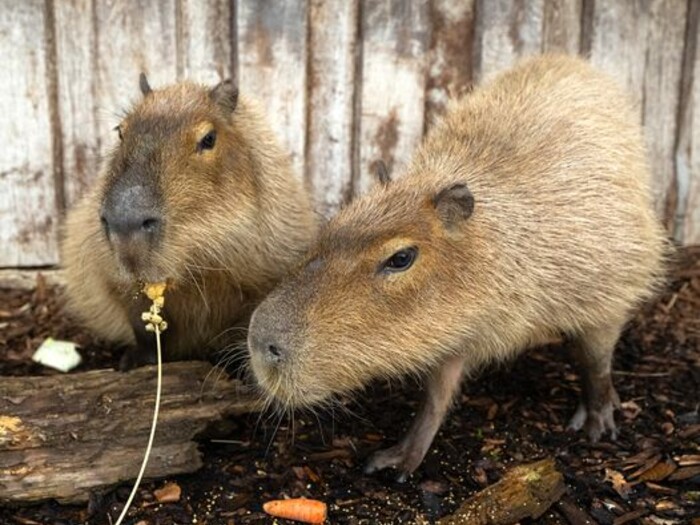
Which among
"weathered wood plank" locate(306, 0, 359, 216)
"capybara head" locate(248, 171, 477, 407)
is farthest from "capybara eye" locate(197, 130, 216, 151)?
"weathered wood plank" locate(306, 0, 359, 216)

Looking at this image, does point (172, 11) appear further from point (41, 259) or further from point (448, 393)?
point (448, 393)

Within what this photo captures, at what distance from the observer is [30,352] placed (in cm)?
502

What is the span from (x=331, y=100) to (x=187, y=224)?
1912 millimetres

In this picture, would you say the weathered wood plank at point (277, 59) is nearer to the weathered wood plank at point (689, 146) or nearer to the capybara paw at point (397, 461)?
the capybara paw at point (397, 461)

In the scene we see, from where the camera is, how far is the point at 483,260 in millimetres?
3785

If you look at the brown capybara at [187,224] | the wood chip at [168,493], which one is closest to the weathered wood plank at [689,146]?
the brown capybara at [187,224]

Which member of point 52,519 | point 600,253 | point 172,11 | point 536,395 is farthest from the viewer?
point 172,11

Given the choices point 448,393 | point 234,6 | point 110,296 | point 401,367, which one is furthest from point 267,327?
point 234,6

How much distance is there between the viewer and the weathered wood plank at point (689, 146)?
564 cm

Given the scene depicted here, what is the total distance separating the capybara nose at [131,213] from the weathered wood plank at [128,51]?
1666mm

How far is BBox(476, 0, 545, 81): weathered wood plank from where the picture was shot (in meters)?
5.47

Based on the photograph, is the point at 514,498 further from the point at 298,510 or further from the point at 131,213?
the point at 131,213

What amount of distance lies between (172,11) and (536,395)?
288cm

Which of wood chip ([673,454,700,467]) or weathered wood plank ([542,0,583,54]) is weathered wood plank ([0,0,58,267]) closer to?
weathered wood plank ([542,0,583,54])
